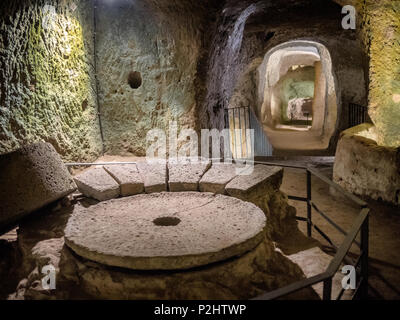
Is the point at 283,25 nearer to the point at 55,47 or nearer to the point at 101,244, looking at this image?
the point at 55,47

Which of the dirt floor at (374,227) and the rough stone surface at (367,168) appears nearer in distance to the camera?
the dirt floor at (374,227)

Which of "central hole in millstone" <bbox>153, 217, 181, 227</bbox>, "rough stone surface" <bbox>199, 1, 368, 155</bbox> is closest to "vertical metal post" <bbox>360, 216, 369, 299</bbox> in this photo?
"central hole in millstone" <bbox>153, 217, 181, 227</bbox>

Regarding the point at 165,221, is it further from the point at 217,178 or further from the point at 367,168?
the point at 367,168

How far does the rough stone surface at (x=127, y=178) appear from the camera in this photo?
372cm

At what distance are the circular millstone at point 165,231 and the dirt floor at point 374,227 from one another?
1183 mm

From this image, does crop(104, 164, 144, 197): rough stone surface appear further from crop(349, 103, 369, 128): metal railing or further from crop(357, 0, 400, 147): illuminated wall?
crop(349, 103, 369, 128): metal railing

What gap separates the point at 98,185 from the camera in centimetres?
363

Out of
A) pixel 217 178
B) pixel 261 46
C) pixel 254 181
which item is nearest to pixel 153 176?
pixel 217 178

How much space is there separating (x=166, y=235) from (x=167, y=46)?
10.3ft

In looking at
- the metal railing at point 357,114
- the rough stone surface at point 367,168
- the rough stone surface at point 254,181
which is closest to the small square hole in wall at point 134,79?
the rough stone surface at point 254,181

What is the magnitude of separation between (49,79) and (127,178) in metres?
1.46

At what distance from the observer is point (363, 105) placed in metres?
9.78

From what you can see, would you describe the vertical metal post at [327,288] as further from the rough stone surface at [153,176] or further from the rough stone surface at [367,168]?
the rough stone surface at [367,168]
